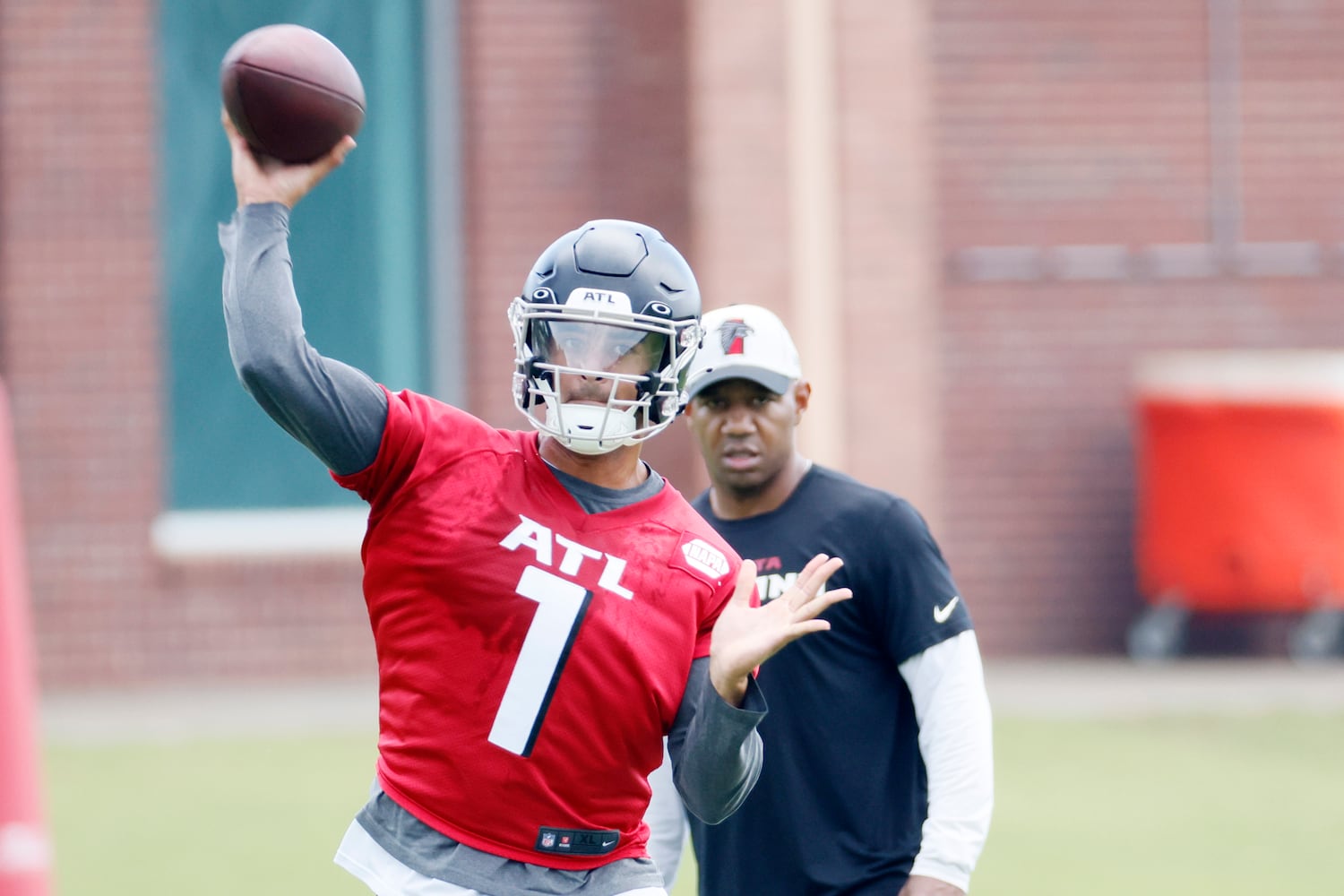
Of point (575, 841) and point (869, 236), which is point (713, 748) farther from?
point (869, 236)

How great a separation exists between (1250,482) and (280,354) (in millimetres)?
10659

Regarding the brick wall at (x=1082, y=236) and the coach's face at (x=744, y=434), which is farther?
the brick wall at (x=1082, y=236)

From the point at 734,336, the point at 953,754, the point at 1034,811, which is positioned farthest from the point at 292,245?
the point at 953,754

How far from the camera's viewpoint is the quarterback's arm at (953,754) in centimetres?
394

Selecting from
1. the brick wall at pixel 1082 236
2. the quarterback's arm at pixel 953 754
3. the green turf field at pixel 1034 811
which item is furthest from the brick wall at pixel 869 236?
the quarterback's arm at pixel 953 754

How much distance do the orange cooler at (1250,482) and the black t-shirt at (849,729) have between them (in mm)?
8953

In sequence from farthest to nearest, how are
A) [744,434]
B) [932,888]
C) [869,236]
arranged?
[869,236] < [744,434] < [932,888]

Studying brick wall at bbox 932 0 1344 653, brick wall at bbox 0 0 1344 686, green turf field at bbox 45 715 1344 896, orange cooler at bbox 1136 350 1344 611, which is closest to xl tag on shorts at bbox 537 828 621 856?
green turf field at bbox 45 715 1344 896

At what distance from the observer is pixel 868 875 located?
13.4 feet

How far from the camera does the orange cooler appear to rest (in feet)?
41.1

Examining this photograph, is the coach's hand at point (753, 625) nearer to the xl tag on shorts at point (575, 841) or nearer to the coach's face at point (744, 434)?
the xl tag on shorts at point (575, 841)

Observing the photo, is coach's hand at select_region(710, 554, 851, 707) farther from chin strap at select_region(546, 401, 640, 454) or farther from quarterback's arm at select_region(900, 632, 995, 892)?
quarterback's arm at select_region(900, 632, 995, 892)

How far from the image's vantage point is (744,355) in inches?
171

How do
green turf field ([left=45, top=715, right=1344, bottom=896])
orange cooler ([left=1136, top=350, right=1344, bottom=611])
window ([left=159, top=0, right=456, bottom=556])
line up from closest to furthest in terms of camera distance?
green turf field ([left=45, top=715, right=1344, bottom=896])
orange cooler ([left=1136, top=350, right=1344, bottom=611])
window ([left=159, top=0, right=456, bottom=556])
